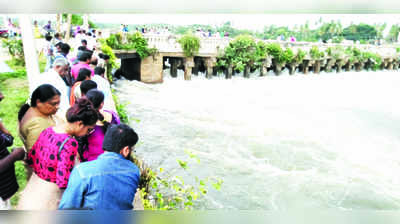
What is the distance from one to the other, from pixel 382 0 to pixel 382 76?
27718 millimetres

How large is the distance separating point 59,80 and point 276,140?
6602 mm

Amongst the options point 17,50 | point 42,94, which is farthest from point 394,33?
point 42,94

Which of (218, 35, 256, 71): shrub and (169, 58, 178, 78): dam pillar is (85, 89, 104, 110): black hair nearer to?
(169, 58, 178, 78): dam pillar

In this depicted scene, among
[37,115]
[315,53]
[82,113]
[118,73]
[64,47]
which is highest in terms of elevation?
[64,47]

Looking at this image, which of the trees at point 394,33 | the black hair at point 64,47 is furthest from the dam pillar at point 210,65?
the trees at point 394,33

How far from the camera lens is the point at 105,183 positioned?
5.49ft

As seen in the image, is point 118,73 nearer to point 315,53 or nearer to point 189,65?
point 189,65

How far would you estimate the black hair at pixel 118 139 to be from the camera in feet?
6.05

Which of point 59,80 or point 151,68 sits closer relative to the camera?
point 59,80

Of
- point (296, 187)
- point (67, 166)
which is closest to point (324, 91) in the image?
point (296, 187)

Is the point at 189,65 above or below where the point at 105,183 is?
below

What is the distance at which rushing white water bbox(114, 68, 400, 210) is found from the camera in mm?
6208

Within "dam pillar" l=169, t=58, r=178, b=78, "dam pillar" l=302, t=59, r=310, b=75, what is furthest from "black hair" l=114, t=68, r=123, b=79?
"dam pillar" l=302, t=59, r=310, b=75

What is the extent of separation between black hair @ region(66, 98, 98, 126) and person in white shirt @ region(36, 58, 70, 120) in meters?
1.71
